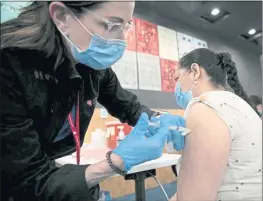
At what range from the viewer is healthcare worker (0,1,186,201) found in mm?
641

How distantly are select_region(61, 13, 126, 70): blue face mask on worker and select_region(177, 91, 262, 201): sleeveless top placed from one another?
35 centimetres

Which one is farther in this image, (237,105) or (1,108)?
(237,105)

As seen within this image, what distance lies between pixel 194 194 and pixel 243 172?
15cm

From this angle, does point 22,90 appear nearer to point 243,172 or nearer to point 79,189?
point 79,189

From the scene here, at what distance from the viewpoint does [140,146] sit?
2.26 ft

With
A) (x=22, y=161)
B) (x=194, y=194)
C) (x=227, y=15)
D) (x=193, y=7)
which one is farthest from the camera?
(x=227, y=15)

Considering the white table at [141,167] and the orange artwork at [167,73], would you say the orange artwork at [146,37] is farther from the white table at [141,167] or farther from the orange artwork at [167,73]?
the white table at [141,167]

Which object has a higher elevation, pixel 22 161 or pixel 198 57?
pixel 198 57

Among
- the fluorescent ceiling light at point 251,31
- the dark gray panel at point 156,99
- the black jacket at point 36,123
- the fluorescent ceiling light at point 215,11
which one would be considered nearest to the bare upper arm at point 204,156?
the black jacket at point 36,123

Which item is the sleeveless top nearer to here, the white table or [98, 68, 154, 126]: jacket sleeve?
[98, 68, 154, 126]: jacket sleeve

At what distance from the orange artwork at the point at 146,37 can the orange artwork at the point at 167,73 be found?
16cm

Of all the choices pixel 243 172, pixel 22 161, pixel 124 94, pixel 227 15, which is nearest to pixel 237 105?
pixel 243 172

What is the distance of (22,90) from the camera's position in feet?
2.31

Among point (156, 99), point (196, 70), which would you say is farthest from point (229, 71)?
point (156, 99)
